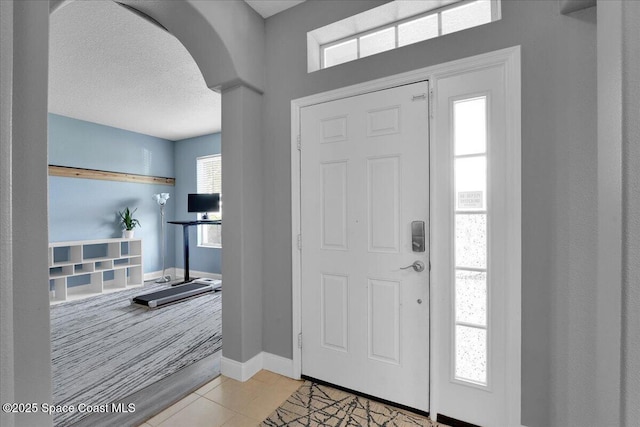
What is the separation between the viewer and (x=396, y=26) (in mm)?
2059

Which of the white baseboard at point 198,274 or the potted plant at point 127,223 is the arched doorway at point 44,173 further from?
the potted plant at point 127,223

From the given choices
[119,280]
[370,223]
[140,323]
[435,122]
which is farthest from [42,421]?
[119,280]

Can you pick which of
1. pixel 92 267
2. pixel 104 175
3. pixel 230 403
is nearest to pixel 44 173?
pixel 230 403

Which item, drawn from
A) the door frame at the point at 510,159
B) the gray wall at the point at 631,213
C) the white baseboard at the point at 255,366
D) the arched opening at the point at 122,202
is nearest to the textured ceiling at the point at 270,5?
the arched opening at the point at 122,202

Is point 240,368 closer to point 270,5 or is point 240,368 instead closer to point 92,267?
point 270,5

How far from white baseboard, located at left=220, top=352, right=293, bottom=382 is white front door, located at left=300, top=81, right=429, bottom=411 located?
18cm

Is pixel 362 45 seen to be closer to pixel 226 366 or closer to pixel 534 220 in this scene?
pixel 534 220

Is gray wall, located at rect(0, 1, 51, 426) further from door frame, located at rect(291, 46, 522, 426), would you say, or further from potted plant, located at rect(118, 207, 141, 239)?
potted plant, located at rect(118, 207, 141, 239)

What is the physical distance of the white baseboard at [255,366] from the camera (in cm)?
225

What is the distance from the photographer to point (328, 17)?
213 centimetres

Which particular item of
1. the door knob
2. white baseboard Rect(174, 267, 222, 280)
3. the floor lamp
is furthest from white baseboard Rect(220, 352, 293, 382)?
the floor lamp

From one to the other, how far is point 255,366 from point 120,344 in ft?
5.01

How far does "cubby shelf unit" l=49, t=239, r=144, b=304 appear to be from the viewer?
174 inches

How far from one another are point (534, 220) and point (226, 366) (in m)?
2.30
